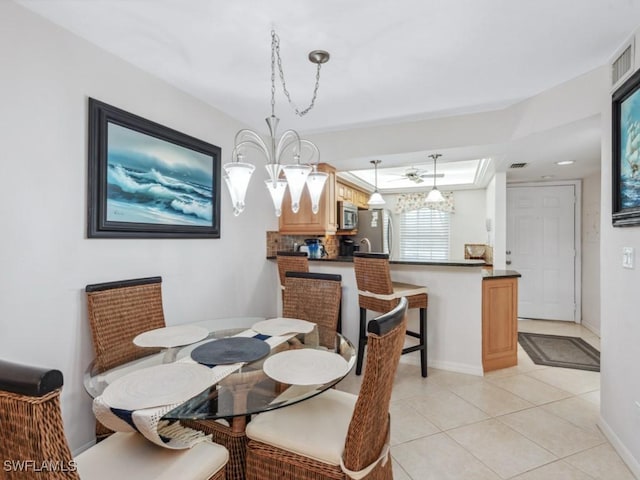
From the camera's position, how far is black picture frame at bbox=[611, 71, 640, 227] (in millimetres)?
1764

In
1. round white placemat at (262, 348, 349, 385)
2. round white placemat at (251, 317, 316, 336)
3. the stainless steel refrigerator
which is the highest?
the stainless steel refrigerator

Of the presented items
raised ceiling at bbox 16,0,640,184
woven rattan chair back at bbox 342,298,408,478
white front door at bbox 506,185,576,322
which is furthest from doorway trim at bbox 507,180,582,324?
woven rattan chair back at bbox 342,298,408,478

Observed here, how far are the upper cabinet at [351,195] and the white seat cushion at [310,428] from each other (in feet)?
10.8

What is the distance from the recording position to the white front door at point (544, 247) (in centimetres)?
489

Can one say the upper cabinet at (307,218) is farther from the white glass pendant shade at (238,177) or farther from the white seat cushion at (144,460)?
the white seat cushion at (144,460)

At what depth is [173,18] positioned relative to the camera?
173cm

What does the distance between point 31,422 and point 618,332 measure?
2.68 m

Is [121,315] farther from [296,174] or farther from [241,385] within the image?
[296,174]

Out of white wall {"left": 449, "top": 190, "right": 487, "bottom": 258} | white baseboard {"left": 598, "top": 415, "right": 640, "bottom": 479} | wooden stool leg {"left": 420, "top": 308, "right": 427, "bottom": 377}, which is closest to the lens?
white baseboard {"left": 598, "top": 415, "right": 640, "bottom": 479}

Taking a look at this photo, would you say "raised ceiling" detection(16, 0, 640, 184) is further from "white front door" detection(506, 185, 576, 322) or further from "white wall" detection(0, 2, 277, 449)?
"white front door" detection(506, 185, 576, 322)

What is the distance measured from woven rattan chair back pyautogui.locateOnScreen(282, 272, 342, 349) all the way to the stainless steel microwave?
7.14 ft

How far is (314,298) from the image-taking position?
8.11ft

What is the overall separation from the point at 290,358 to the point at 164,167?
5.68 feet

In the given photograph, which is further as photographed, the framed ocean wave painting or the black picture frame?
the framed ocean wave painting
